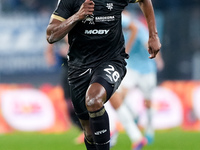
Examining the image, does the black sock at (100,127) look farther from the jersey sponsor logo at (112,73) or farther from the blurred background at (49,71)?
the blurred background at (49,71)

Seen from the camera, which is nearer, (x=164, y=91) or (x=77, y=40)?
(x=77, y=40)

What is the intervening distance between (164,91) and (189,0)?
1.92m

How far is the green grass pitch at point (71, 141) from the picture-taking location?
9.21 m

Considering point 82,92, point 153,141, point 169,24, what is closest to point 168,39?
point 169,24

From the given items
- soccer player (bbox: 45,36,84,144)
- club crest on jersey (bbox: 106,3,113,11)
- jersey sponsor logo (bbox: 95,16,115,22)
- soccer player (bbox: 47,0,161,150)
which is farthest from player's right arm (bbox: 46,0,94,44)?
soccer player (bbox: 45,36,84,144)

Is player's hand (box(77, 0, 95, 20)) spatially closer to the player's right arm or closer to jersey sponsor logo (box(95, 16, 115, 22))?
the player's right arm

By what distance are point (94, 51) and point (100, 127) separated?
0.83 metres

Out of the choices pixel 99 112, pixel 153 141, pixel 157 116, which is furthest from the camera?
pixel 157 116

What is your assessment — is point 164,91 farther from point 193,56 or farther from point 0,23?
point 0,23

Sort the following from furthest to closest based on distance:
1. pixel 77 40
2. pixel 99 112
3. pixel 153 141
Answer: pixel 153 141
pixel 77 40
pixel 99 112

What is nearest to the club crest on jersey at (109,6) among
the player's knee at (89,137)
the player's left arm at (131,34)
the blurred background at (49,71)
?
the player's knee at (89,137)

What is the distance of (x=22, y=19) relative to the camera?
40.5ft

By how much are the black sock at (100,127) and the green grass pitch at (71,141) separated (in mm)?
3269

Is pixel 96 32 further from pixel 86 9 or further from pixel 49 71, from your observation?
pixel 49 71
